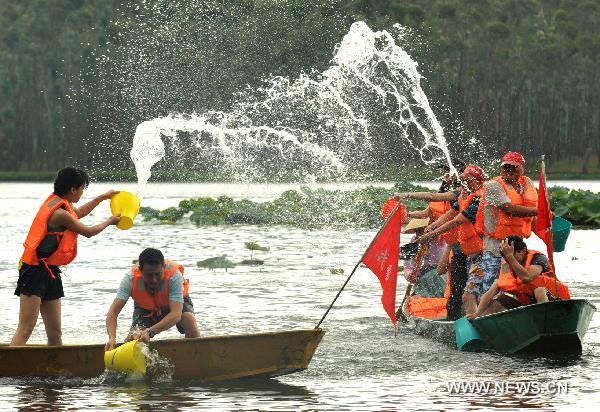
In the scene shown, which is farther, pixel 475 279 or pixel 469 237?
pixel 469 237

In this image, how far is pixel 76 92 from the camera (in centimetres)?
8044

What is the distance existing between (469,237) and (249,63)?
5458 cm

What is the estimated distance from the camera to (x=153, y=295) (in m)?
10.8

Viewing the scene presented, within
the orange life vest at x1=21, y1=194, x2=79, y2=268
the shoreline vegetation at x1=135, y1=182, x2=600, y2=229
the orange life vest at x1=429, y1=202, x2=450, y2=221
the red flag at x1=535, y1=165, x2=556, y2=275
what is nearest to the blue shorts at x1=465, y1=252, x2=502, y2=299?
the red flag at x1=535, y1=165, x2=556, y2=275

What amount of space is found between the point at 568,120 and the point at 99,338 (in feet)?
224

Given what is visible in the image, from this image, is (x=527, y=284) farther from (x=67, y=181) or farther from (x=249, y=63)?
(x=249, y=63)

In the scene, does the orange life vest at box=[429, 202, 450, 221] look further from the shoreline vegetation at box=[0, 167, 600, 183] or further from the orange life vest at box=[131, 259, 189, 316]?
the shoreline vegetation at box=[0, 167, 600, 183]

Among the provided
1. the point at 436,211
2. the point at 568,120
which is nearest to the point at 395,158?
the point at 568,120

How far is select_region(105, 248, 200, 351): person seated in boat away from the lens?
34.6 ft

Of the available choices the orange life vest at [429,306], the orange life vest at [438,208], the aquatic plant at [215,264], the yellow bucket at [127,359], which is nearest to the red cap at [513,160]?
the orange life vest at [429,306]

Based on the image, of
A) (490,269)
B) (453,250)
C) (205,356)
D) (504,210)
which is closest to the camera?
(205,356)

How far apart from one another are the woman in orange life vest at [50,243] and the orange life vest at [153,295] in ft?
1.62

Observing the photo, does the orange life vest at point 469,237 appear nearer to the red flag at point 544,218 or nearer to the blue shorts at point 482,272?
the blue shorts at point 482,272

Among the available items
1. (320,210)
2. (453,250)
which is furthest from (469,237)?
(320,210)
